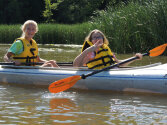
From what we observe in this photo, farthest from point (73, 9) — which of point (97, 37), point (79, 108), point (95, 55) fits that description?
point (79, 108)

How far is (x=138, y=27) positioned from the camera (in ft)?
33.9

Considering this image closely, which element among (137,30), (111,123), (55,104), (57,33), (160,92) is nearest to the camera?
(111,123)

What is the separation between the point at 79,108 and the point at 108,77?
972 millimetres

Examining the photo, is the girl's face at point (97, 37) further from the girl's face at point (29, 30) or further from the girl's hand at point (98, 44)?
the girl's face at point (29, 30)

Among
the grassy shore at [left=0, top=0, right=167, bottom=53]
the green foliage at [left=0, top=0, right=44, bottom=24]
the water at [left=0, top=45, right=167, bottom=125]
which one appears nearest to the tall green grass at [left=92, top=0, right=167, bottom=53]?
the grassy shore at [left=0, top=0, right=167, bottom=53]

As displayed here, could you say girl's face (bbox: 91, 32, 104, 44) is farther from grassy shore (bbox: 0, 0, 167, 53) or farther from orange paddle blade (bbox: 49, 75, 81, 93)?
grassy shore (bbox: 0, 0, 167, 53)

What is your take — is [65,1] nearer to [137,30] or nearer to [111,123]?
[137,30]

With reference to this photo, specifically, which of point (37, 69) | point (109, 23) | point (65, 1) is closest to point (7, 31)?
point (109, 23)

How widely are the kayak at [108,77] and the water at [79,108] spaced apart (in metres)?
0.10

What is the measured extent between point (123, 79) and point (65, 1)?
26038 mm

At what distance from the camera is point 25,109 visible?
14.2ft

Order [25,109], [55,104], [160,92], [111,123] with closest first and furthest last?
[111,123] → [25,109] → [55,104] → [160,92]

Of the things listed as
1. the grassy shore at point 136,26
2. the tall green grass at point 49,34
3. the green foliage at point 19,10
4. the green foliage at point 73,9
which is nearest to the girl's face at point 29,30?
the grassy shore at point 136,26

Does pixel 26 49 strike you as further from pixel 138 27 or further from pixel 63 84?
pixel 138 27
